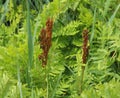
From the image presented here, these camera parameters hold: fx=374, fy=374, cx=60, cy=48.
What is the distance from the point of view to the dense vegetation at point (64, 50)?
66.7 inches

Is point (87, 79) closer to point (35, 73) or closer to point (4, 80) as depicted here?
point (35, 73)

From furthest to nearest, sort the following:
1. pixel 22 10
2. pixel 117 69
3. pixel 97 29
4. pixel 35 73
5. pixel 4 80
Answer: pixel 22 10 → pixel 97 29 → pixel 117 69 → pixel 35 73 → pixel 4 80

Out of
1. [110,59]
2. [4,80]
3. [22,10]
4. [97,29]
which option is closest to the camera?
[4,80]

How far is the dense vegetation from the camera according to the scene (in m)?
1.70

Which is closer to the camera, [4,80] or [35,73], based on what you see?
[4,80]

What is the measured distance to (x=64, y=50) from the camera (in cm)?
209

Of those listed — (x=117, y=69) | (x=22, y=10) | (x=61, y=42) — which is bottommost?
(x=117, y=69)

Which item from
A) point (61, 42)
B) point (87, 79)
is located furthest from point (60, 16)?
point (87, 79)

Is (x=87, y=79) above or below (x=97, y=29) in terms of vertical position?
below

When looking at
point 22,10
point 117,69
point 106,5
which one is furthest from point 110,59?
point 22,10

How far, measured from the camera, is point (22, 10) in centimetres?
237

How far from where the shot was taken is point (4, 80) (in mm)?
1217

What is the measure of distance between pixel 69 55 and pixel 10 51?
0.41 m

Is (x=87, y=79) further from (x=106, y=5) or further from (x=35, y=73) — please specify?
(x=106, y=5)
